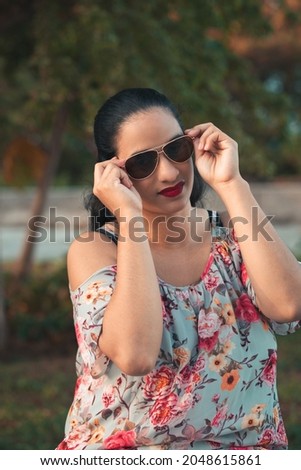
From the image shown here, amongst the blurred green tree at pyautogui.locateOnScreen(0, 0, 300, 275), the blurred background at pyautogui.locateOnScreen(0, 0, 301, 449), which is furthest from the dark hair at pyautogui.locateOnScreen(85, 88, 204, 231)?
the blurred green tree at pyautogui.locateOnScreen(0, 0, 300, 275)

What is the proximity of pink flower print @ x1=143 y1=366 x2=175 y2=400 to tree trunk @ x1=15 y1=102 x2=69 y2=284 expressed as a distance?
6222 mm

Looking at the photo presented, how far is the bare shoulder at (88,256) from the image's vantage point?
7.59 feet

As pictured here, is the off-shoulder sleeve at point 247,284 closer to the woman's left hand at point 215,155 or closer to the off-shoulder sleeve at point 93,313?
the woman's left hand at point 215,155

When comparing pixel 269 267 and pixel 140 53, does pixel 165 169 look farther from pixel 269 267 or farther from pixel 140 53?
pixel 140 53

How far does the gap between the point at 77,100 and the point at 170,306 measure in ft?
18.3

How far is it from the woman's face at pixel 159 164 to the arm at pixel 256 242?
0.25 ft

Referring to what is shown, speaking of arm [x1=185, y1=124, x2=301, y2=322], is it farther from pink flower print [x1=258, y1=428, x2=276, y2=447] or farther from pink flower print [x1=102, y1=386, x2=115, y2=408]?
pink flower print [x1=102, y1=386, x2=115, y2=408]

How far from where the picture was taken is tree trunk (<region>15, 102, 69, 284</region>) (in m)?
8.80

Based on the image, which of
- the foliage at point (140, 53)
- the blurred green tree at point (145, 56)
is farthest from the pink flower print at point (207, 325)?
the foliage at point (140, 53)

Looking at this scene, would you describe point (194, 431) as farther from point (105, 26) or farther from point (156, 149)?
point (105, 26)

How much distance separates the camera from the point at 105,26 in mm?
6109

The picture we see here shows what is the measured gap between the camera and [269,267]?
2268 millimetres

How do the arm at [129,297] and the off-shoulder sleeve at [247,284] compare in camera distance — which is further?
the off-shoulder sleeve at [247,284]

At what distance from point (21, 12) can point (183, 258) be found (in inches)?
240
